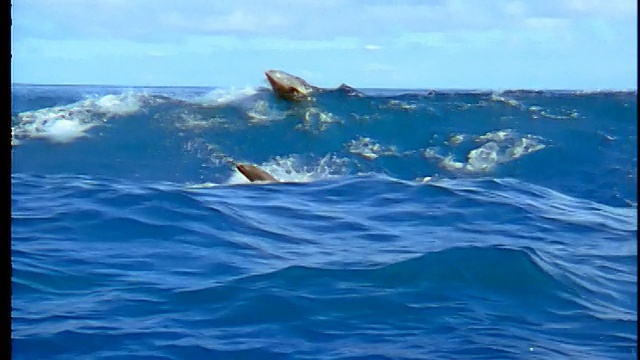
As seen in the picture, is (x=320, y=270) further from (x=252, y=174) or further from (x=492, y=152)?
(x=492, y=152)

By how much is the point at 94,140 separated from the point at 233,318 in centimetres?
1005

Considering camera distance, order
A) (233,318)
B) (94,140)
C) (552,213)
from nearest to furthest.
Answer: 1. (233,318)
2. (552,213)
3. (94,140)

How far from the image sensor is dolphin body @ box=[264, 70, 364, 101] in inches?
577

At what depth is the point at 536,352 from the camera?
11.9 feet

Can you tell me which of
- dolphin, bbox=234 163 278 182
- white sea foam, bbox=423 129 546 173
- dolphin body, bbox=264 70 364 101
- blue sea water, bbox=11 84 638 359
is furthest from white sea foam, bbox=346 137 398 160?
dolphin, bbox=234 163 278 182

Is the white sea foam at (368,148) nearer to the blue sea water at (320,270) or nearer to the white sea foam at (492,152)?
the white sea foam at (492,152)

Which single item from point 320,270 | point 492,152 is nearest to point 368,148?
point 492,152

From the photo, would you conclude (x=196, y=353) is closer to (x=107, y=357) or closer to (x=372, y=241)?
(x=107, y=357)

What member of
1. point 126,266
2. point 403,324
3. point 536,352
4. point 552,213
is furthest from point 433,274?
point 552,213

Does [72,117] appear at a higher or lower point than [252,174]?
higher

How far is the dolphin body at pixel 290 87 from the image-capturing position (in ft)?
→ 48.1

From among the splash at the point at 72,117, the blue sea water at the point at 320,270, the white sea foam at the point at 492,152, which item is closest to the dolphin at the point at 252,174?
the blue sea water at the point at 320,270

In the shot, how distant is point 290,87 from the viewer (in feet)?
49.6

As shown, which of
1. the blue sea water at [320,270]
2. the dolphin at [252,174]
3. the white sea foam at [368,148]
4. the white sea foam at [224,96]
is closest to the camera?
the blue sea water at [320,270]
